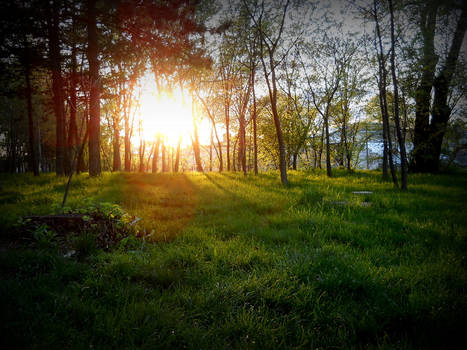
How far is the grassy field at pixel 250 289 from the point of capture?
5.58ft

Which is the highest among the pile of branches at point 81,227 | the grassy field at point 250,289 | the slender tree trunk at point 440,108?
the slender tree trunk at point 440,108

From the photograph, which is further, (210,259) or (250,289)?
(210,259)

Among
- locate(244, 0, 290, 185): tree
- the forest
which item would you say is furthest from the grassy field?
locate(244, 0, 290, 185): tree

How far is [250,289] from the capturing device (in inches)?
91.4

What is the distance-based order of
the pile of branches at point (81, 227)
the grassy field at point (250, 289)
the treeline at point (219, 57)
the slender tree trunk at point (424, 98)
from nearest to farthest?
the grassy field at point (250, 289), the pile of branches at point (81, 227), the treeline at point (219, 57), the slender tree trunk at point (424, 98)

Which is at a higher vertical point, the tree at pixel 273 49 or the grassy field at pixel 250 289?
the tree at pixel 273 49

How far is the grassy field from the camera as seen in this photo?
170cm

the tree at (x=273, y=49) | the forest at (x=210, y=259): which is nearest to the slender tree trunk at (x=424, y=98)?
the forest at (x=210, y=259)

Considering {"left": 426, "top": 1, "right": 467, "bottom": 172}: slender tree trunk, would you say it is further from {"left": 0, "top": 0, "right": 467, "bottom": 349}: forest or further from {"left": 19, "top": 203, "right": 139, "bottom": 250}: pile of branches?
{"left": 19, "top": 203, "right": 139, "bottom": 250}: pile of branches

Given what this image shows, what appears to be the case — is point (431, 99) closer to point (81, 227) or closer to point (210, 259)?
point (210, 259)

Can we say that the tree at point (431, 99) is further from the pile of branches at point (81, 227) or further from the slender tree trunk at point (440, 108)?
the pile of branches at point (81, 227)

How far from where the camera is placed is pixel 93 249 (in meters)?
3.06

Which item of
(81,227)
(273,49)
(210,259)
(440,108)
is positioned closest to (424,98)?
(440,108)

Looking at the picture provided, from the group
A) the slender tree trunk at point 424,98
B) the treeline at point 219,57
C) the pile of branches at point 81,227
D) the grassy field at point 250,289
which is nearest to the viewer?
the grassy field at point 250,289
